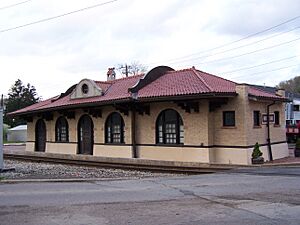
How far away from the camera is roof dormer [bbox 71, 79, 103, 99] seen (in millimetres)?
27306

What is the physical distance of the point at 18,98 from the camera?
76.9m

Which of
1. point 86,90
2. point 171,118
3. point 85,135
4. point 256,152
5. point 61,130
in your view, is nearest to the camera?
point 256,152

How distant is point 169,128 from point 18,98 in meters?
58.6

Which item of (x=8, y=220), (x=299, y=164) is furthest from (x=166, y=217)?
(x=299, y=164)

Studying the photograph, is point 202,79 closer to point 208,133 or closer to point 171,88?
point 171,88

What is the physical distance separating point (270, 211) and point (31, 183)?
25.1ft

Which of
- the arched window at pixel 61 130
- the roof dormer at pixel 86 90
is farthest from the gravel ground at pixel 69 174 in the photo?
the arched window at pixel 61 130

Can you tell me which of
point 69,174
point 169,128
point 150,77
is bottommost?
point 69,174

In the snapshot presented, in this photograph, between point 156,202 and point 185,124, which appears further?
point 185,124

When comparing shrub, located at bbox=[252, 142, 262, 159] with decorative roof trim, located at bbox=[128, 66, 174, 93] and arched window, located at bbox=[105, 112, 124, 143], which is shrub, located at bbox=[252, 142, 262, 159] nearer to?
decorative roof trim, located at bbox=[128, 66, 174, 93]

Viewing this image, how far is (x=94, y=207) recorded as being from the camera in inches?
351

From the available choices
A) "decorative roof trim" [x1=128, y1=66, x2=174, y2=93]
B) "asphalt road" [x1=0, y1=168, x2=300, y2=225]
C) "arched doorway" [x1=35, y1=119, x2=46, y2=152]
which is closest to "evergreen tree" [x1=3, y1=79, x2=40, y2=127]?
"arched doorway" [x1=35, y1=119, x2=46, y2=152]

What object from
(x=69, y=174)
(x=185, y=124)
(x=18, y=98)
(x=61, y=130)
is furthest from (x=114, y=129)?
(x=18, y=98)

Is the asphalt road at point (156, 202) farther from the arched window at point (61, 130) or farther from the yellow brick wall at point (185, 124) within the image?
the arched window at point (61, 130)
